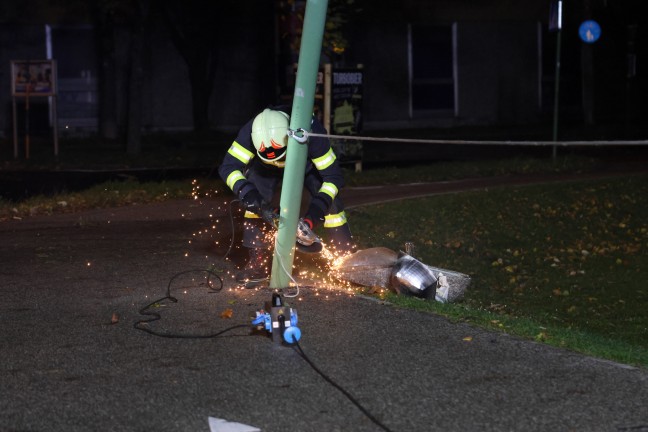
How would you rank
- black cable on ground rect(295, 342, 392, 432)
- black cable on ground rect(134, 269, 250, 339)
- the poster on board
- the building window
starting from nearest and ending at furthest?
1. black cable on ground rect(295, 342, 392, 432)
2. black cable on ground rect(134, 269, 250, 339)
3. the poster on board
4. the building window

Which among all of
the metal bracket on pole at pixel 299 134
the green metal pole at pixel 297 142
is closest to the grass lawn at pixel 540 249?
Answer: the green metal pole at pixel 297 142

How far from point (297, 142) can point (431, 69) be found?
28287 millimetres

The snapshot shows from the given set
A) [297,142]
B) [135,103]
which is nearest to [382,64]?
[135,103]

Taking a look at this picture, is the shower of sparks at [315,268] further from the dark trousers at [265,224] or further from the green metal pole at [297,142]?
the green metal pole at [297,142]

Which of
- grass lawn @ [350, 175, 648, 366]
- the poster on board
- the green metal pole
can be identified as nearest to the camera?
the green metal pole

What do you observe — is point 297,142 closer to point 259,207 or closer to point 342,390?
point 259,207

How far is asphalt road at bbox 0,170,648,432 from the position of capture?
17.9ft

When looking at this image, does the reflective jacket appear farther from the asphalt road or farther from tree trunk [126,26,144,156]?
tree trunk [126,26,144,156]

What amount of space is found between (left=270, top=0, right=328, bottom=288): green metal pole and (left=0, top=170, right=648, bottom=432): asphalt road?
35cm

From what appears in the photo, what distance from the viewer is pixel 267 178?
909 centimetres

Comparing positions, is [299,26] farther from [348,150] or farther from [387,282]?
[387,282]

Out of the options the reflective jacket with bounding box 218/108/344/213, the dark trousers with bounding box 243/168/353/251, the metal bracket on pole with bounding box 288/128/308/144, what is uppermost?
the metal bracket on pole with bounding box 288/128/308/144

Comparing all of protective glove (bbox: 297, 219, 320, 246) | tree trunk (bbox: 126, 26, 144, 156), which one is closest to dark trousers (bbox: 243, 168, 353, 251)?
protective glove (bbox: 297, 219, 320, 246)

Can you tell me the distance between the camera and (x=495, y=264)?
12445 millimetres
